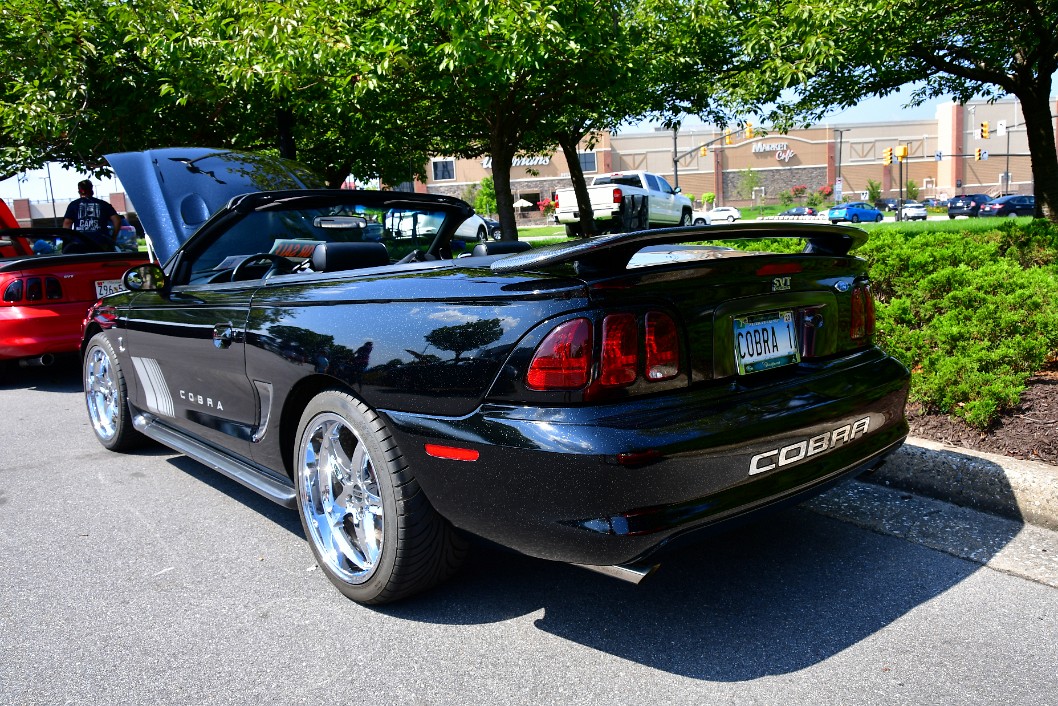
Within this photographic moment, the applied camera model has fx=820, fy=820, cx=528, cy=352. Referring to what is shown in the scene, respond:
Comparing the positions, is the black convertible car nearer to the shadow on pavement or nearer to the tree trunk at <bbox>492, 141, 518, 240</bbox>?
the shadow on pavement

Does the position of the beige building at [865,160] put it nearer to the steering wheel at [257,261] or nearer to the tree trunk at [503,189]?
the tree trunk at [503,189]

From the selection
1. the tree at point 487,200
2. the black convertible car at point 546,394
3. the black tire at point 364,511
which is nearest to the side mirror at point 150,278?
the black convertible car at point 546,394

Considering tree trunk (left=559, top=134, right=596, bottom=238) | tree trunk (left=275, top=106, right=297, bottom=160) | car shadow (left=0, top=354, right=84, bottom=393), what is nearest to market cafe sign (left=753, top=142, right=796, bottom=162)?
tree trunk (left=559, top=134, right=596, bottom=238)

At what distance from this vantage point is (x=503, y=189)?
596 inches

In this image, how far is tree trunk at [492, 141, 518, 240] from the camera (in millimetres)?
14516

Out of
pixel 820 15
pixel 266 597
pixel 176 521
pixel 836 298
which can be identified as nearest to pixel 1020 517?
pixel 836 298

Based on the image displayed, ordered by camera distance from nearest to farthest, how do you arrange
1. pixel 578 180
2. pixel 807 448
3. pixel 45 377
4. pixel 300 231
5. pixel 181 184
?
pixel 807 448, pixel 300 231, pixel 181 184, pixel 45 377, pixel 578 180

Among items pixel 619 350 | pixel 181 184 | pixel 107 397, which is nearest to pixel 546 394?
pixel 619 350

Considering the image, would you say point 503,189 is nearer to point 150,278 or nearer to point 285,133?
point 285,133

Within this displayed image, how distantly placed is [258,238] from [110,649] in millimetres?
2186

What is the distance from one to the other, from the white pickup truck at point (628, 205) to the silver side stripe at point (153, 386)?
17490mm

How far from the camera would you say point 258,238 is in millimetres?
4203

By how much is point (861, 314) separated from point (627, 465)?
1.45m

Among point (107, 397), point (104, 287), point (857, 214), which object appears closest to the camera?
point (107, 397)
